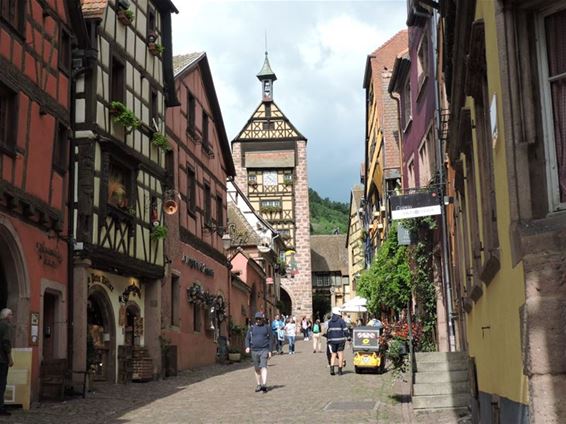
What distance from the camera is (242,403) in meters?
13.9

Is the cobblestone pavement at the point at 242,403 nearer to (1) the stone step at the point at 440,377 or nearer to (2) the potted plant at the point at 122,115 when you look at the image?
(1) the stone step at the point at 440,377

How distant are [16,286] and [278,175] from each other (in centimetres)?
4808

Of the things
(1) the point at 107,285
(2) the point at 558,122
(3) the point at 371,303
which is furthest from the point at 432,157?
(2) the point at 558,122

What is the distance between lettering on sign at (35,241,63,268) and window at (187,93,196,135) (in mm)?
10662

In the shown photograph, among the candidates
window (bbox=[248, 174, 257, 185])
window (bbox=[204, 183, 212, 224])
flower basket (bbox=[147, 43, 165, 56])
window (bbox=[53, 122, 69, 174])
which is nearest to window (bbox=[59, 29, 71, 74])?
window (bbox=[53, 122, 69, 174])

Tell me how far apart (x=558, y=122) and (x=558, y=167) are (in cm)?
26

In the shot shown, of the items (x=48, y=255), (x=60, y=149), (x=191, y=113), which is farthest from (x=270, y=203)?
(x=48, y=255)

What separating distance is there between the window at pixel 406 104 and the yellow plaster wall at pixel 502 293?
16.1 metres

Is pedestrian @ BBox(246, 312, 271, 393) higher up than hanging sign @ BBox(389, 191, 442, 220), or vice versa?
hanging sign @ BBox(389, 191, 442, 220)

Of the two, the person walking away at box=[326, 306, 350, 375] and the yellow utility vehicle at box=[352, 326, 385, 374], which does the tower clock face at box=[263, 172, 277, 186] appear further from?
the yellow utility vehicle at box=[352, 326, 385, 374]

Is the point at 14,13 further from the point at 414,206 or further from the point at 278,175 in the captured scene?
the point at 278,175

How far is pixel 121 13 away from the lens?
19.0 meters

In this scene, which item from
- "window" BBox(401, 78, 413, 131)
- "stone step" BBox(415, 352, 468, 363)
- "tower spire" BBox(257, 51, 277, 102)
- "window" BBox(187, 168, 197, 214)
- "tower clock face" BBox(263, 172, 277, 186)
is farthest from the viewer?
"tower spire" BBox(257, 51, 277, 102)

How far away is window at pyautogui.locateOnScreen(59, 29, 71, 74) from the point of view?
626 inches
